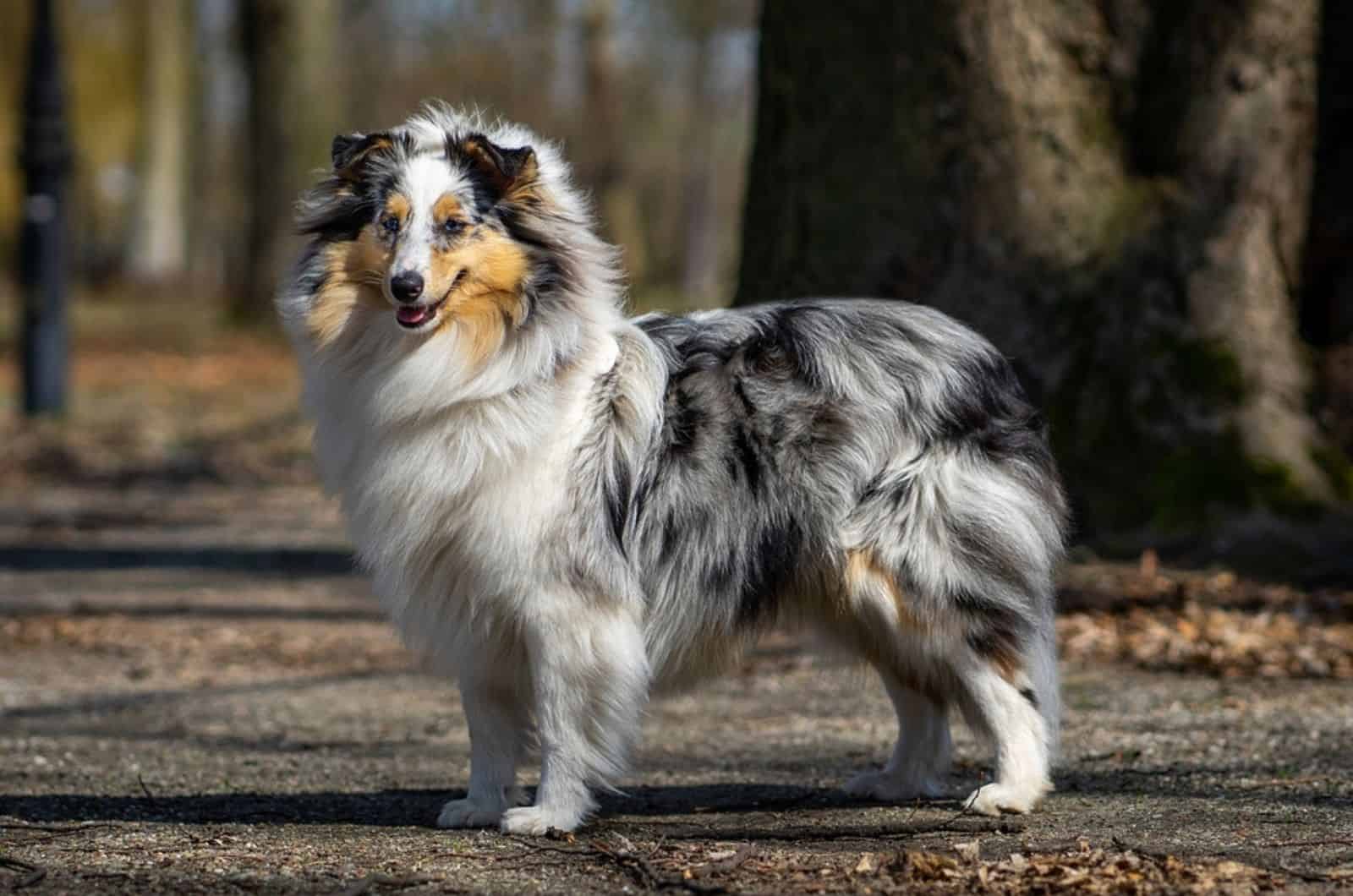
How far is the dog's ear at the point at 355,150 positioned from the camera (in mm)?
5216

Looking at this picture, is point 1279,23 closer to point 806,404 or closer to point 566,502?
point 806,404

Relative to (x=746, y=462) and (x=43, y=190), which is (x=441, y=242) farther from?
(x=43, y=190)

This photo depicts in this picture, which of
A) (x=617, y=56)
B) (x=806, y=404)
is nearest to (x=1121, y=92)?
(x=806, y=404)

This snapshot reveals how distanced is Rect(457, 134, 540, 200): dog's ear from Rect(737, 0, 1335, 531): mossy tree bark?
401cm

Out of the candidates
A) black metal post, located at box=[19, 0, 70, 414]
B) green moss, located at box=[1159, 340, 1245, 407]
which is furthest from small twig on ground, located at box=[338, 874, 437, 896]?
black metal post, located at box=[19, 0, 70, 414]

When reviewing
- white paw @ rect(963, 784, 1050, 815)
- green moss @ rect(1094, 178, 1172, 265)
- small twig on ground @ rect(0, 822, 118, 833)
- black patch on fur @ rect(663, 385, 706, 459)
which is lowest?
small twig on ground @ rect(0, 822, 118, 833)

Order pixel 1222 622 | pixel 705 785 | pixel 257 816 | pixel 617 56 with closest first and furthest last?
pixel 257 816, pixel 705 785, pixel 1222 622, pixel 617 56

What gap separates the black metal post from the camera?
51.3 ft

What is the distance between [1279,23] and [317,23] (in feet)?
53.0

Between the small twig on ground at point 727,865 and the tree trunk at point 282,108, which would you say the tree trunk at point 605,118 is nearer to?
the tree trunk at point 282,108

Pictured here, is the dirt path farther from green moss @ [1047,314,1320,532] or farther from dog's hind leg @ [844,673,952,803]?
green moss @ [1047,314,1320,532]

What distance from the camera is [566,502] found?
5109 millimetres

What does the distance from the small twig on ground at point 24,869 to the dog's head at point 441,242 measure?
1606mm

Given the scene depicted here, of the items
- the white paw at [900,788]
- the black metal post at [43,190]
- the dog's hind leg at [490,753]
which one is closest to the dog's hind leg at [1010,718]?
the white paw at [900,788]
